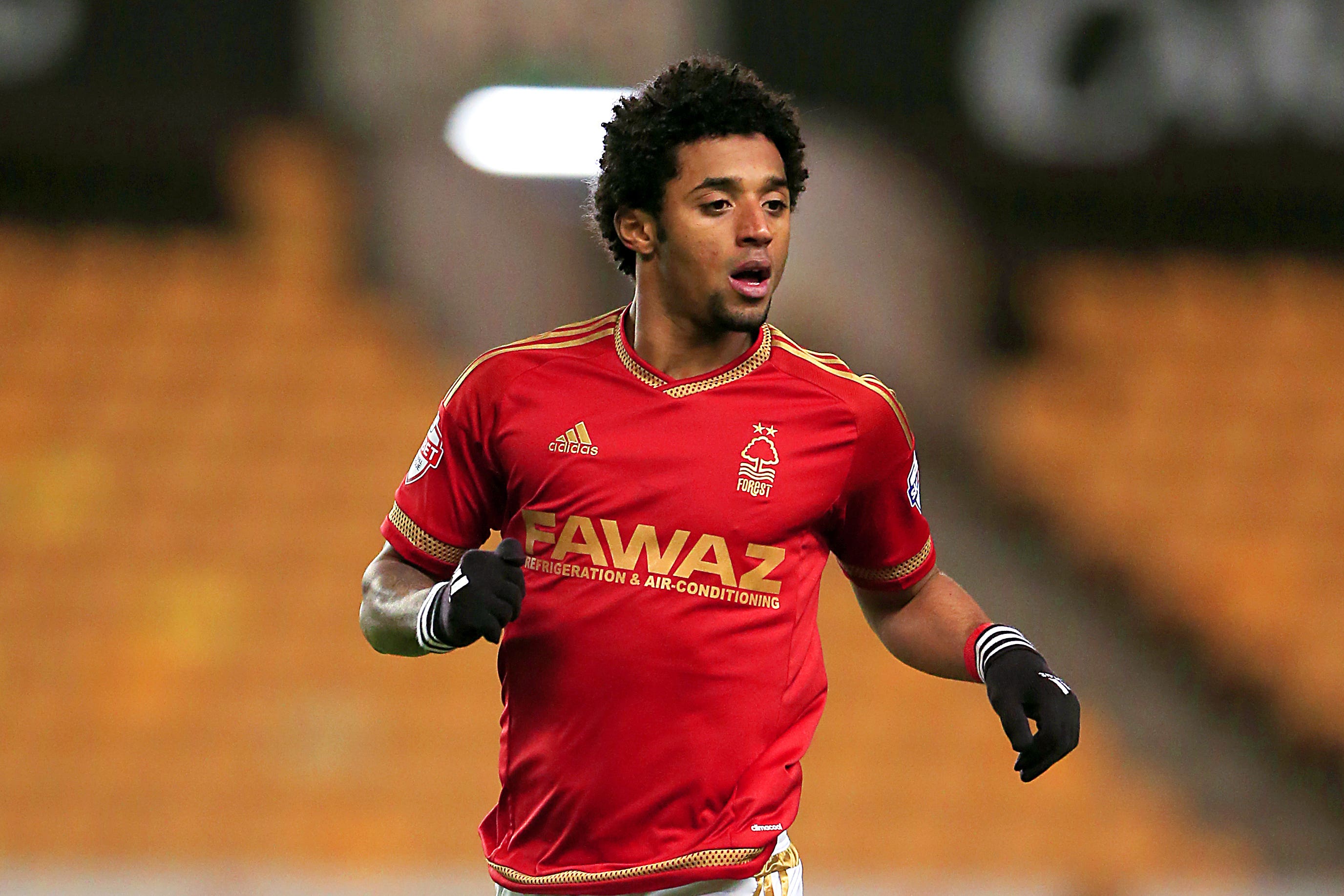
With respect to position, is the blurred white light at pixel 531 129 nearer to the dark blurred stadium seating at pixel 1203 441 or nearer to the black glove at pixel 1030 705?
the dark blurred stadium seating at pixel 1203 441

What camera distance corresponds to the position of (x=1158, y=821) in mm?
7449

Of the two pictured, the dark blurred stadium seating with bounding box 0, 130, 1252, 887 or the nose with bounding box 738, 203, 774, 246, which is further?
the dark blurred stadium seating with bounding box 0, 130, 1252, 887

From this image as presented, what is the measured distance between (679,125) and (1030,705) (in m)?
1.08

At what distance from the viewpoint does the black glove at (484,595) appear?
218 centimetres

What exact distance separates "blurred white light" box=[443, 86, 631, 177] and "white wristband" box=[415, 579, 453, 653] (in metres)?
5.41

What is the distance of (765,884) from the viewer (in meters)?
2.51

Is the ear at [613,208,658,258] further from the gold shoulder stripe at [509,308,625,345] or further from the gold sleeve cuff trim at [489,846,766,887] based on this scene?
the gold sleeve cuff trim at [489,846,766,887]

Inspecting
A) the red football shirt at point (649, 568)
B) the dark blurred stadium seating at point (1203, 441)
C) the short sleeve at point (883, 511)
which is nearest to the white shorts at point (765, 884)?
the red football shirt at point (649, 568)

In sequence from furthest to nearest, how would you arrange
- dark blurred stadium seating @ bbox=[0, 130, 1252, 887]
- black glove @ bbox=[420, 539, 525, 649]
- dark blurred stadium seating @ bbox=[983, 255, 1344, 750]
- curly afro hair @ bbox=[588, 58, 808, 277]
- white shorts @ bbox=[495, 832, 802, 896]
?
dark blurred stadium seating @ bbox=[983, 255, 1344, 750]
dark blurred stadium seating @ bbox=[0, 130, 1252, 887]
curly afro hair @ bbox=[588, 58, 808, 277]
white shorts @ bbox=[495, 832, 802, 896]
black glove @ bbox=[420, 539, 525, 649]

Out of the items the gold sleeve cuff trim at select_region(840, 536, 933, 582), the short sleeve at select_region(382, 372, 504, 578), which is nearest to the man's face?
the short sleeve at select_region(382, 372, 504, 578)

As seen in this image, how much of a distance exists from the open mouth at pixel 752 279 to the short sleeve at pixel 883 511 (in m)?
0.27

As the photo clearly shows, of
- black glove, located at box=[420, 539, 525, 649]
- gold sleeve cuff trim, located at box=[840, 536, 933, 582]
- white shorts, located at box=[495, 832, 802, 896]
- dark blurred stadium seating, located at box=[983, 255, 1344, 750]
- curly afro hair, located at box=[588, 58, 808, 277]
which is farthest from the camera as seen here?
dark blurred stadium seating, located at box=[983, 255, 1344, 750]

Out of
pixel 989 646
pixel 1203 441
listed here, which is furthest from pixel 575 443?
pixel 1203 441

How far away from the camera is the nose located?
2506 millimetres
